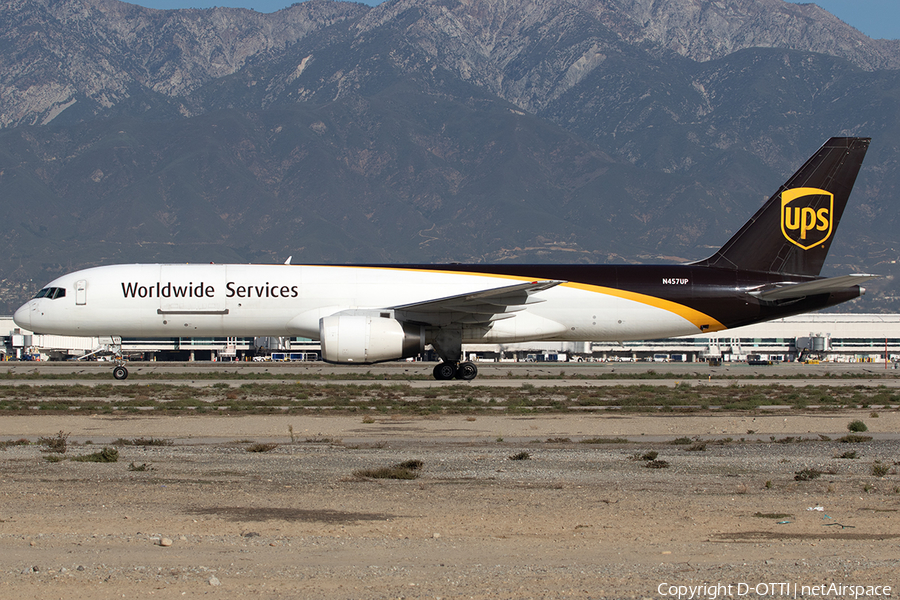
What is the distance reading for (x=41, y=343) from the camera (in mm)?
111188

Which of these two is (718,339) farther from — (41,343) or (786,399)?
(786,399)

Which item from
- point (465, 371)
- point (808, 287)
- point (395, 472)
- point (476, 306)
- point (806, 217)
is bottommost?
point (395, 472)

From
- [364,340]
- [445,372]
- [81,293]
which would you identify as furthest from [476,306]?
[81,293]

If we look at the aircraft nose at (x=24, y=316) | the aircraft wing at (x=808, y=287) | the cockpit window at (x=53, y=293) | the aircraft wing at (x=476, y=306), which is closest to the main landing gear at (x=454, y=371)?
the aircraft wing at (x=476, y=306)

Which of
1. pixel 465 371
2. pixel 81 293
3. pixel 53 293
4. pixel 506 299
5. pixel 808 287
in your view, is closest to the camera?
pixel 506 299

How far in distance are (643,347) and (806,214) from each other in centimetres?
10087

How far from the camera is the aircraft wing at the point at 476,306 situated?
1135 inches

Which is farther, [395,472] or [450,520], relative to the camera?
[395,472]

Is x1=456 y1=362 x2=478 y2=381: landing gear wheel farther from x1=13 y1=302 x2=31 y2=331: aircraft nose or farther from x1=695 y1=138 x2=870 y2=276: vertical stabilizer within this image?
x1=13 y1=302 x2=31 y2=331: aircraft nose

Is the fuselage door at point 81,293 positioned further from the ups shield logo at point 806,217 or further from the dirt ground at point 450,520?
the ups shield logo at point 806,217

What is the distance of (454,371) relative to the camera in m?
32.5

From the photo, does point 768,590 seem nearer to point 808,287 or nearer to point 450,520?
point 450,520

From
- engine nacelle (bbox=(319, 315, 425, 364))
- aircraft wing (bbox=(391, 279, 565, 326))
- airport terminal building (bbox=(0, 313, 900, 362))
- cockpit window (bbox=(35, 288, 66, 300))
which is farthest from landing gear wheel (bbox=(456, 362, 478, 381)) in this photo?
airport terminal building (bbox=(0, 313, 900, 362))

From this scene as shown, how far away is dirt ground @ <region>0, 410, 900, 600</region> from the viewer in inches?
271
